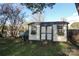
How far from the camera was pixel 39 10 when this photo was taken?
2.05 metres

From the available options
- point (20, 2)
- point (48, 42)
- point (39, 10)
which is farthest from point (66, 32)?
point (20, 2)

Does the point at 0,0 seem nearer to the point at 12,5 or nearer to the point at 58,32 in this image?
the point at 12,5

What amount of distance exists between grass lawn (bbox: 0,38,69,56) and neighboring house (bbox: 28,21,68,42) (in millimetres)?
86

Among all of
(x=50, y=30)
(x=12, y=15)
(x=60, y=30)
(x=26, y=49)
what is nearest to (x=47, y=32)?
(x=50, y=30)

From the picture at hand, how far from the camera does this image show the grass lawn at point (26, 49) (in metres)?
1.99

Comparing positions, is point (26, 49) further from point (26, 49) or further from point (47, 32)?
point (47, 32)

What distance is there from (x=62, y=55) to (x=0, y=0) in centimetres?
96

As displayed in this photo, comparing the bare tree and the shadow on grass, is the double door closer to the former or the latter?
the shadow on grass

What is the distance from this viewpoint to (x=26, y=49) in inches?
78.9

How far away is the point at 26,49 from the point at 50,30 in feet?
1.16

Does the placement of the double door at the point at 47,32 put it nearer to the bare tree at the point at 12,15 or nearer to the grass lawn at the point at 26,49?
the grass lawn at the point at 26,49

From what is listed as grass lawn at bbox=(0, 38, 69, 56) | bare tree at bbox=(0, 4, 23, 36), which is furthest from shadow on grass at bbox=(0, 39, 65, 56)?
bare tree at bbox=(0, 4, 23, 36)

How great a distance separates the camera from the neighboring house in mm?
1980

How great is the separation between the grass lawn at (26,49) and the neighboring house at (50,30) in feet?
0.28
